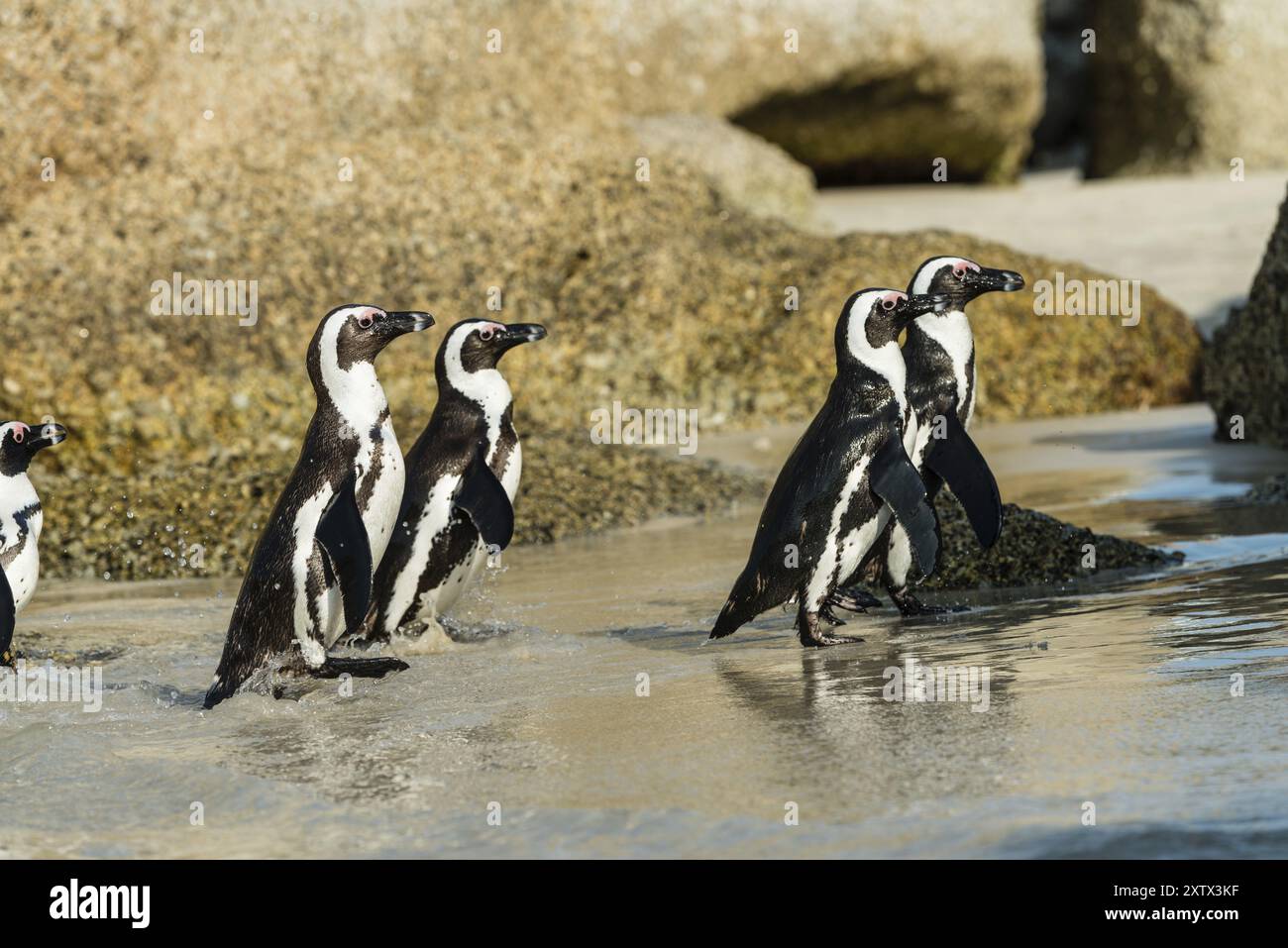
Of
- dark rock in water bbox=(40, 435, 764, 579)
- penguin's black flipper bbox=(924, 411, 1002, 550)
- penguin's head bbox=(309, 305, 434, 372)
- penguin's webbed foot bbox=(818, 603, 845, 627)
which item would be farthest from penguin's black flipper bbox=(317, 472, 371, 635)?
dark rock in water bbox=(40, 435, 764, 579)

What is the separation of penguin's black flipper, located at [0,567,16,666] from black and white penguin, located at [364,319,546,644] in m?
1.03

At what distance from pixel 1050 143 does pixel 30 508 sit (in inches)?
755

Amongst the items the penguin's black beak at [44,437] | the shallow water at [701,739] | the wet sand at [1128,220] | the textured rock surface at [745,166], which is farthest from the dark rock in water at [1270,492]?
the textured rock surface at [745,166]

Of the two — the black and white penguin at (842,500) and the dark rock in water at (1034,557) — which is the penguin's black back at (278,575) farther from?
the dark rock in water at (1034,557)

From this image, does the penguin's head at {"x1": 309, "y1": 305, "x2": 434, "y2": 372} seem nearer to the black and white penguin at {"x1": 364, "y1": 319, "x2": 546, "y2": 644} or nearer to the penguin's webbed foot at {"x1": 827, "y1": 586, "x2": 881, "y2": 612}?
the black and white penguin at {"x1": 364, "y1": 319, "x2": 546, "y2": 644}

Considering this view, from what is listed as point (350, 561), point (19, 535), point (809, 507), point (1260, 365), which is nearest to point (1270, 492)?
point (1260, 365)

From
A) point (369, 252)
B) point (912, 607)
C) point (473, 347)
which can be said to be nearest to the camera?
point (912, 607)

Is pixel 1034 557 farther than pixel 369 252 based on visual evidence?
No

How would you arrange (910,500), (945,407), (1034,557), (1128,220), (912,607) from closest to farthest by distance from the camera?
1. (910,500)
2. (912,607)
3. (945,407)
4. (1034,557)
5. (1128,220)

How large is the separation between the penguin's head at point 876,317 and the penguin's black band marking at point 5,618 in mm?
2484

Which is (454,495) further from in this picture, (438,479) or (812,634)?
(812,634)

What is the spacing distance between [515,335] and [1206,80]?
14212 millimetres

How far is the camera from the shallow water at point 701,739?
3068 millimetres

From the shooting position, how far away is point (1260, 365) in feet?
28.3
